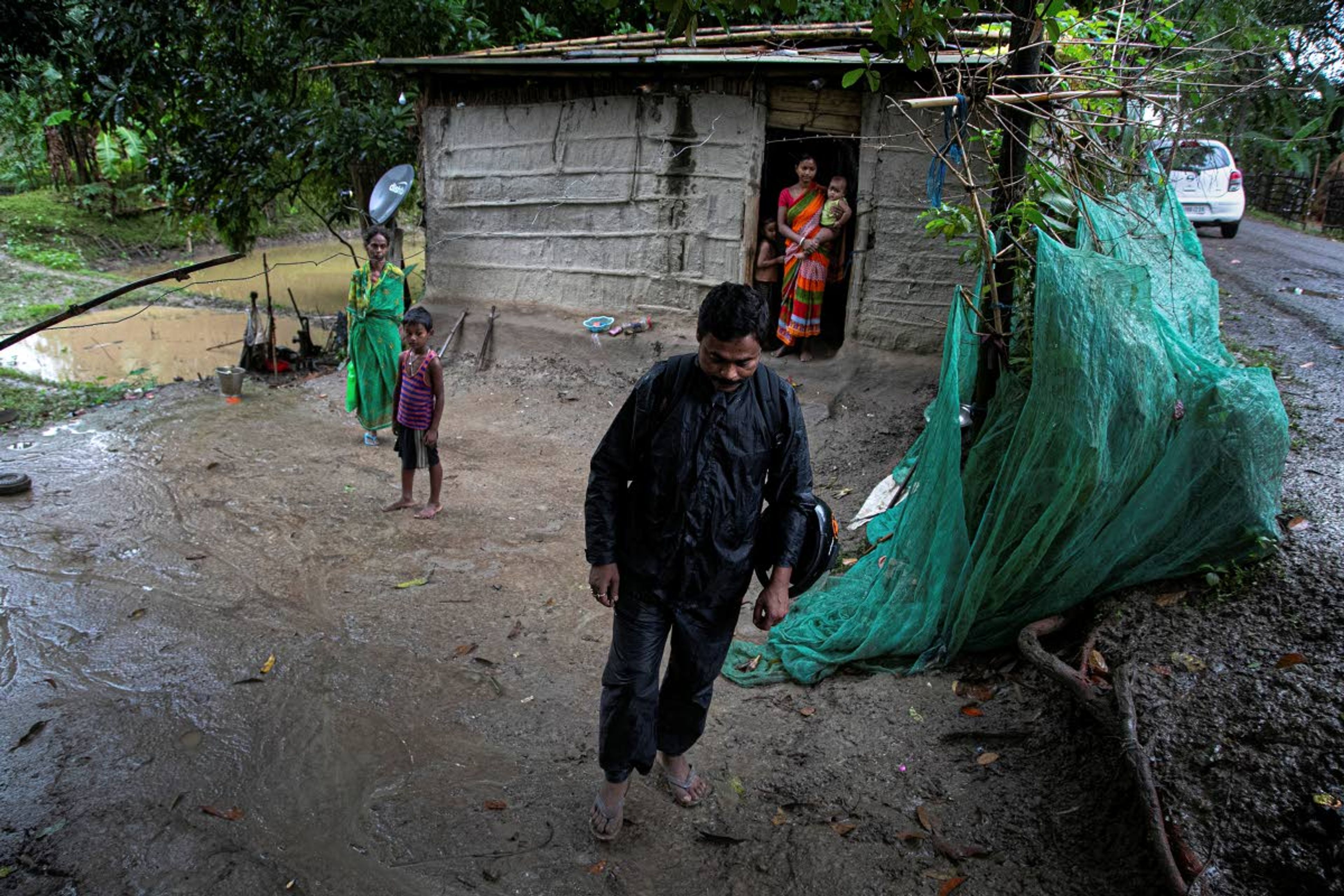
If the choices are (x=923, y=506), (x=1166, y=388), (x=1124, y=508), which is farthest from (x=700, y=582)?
(x=1166, y=388)

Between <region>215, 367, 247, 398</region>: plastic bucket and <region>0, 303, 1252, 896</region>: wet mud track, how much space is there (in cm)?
252

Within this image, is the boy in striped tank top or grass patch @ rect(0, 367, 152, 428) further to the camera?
grass patch @ rect(0, 367, 152, 428)

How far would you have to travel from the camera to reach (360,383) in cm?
647

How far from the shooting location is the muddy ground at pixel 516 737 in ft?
8.51

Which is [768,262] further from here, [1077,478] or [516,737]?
[516,737]

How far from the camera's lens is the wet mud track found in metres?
2.69

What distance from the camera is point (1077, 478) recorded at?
3.08 m

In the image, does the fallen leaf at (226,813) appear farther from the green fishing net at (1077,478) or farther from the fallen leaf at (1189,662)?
the fallen leaf at (1189,662)

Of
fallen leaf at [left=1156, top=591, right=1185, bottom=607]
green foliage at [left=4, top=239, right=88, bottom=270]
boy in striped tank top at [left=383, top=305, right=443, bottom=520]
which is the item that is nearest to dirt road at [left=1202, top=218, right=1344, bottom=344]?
fallen leaf at [left=1156, top=591, right=1185, bottom=607]

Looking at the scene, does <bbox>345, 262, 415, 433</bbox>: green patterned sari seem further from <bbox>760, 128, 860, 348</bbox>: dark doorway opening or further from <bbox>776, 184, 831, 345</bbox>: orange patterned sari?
<bbox>760, 128, 860, 348</bbox>: dark doorway opening

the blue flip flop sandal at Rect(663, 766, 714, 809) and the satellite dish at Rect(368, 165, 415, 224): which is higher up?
the satellite dish at Rect(368, 165, 415, 224)

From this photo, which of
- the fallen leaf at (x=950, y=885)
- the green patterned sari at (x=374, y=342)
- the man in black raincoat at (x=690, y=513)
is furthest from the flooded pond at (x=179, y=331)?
the fallen leaf at (x=950, y=885)

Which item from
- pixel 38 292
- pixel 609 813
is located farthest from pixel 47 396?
pixel 609 813

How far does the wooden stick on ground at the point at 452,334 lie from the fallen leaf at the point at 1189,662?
24.0 ft
